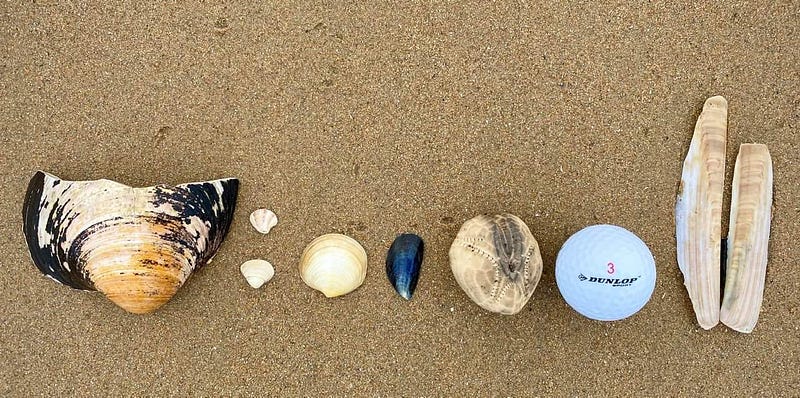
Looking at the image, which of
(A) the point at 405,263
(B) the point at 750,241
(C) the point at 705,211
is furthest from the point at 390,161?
(B) the point at 750,241

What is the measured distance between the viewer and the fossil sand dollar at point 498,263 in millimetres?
1520

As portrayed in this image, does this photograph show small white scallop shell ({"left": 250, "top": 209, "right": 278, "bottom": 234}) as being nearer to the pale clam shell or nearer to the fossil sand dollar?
the pale clam shell

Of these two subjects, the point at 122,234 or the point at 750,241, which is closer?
the point at 122,234

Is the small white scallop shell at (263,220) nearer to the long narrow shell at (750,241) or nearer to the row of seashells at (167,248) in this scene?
the row of seashells at (167,248)

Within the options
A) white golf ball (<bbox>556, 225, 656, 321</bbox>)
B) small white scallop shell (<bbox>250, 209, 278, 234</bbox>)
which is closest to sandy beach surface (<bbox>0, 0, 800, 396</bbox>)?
small white scallop shell (<bbox>250, 209, 278, 234</bbox>)

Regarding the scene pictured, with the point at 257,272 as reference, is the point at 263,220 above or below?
above

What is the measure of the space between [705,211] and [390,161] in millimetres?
853

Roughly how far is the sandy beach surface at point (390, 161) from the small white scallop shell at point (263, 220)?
0.03 meters

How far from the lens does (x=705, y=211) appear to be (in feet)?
5.51

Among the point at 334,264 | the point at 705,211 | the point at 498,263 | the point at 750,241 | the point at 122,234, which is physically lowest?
the point at 750,241

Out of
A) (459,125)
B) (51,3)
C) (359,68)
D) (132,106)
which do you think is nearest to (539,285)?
(459,125)

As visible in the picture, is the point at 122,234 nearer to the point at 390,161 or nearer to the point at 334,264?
the point at 334,264

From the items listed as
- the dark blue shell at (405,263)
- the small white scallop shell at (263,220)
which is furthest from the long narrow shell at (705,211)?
the small white scallop shell at (263,220)

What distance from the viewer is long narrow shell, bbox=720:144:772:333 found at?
5.49 feet
